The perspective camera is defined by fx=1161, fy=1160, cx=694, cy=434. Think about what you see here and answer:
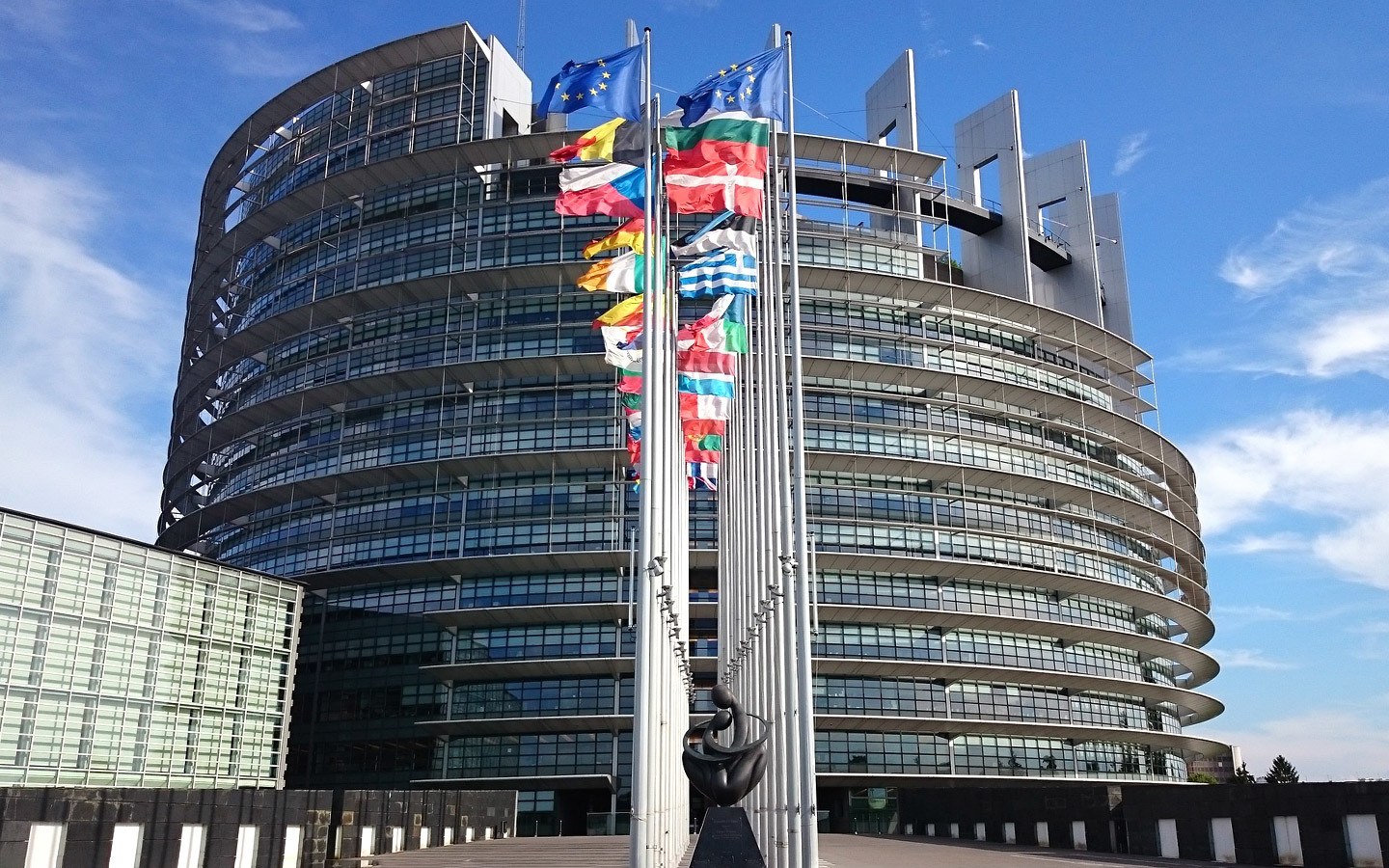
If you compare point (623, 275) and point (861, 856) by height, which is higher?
point (623, 275)

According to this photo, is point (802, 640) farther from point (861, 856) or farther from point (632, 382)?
point (861, 856)

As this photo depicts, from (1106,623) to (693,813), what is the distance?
30156 mm

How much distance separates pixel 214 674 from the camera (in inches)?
2157

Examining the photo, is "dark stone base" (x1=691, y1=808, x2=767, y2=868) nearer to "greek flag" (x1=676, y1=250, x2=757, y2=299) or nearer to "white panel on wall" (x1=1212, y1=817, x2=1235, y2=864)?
"greek flag" (x1=676, y1=250, x2=757, y2=299)

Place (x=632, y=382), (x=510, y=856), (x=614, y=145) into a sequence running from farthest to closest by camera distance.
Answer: (x=510, y=856) < (x=632, y=382) < (x=614, y=145)

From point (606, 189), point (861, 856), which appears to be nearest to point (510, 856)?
point (861, 856)

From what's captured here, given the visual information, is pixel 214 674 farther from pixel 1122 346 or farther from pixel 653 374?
pixel 1122 346

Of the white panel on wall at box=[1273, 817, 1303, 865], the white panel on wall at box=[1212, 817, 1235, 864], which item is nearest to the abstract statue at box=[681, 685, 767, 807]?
the white panel on wall at box=[1273, 817, 1303, 865]

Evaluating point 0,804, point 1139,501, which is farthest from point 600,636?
point 0,804

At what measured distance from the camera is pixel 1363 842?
1061 inches

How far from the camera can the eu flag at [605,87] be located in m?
27.5

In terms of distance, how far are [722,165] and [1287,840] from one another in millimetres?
22346

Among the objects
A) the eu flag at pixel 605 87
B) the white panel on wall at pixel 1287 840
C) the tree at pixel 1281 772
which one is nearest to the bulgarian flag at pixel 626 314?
the eu flag at pixel 605 87

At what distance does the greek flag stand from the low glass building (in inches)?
1131
